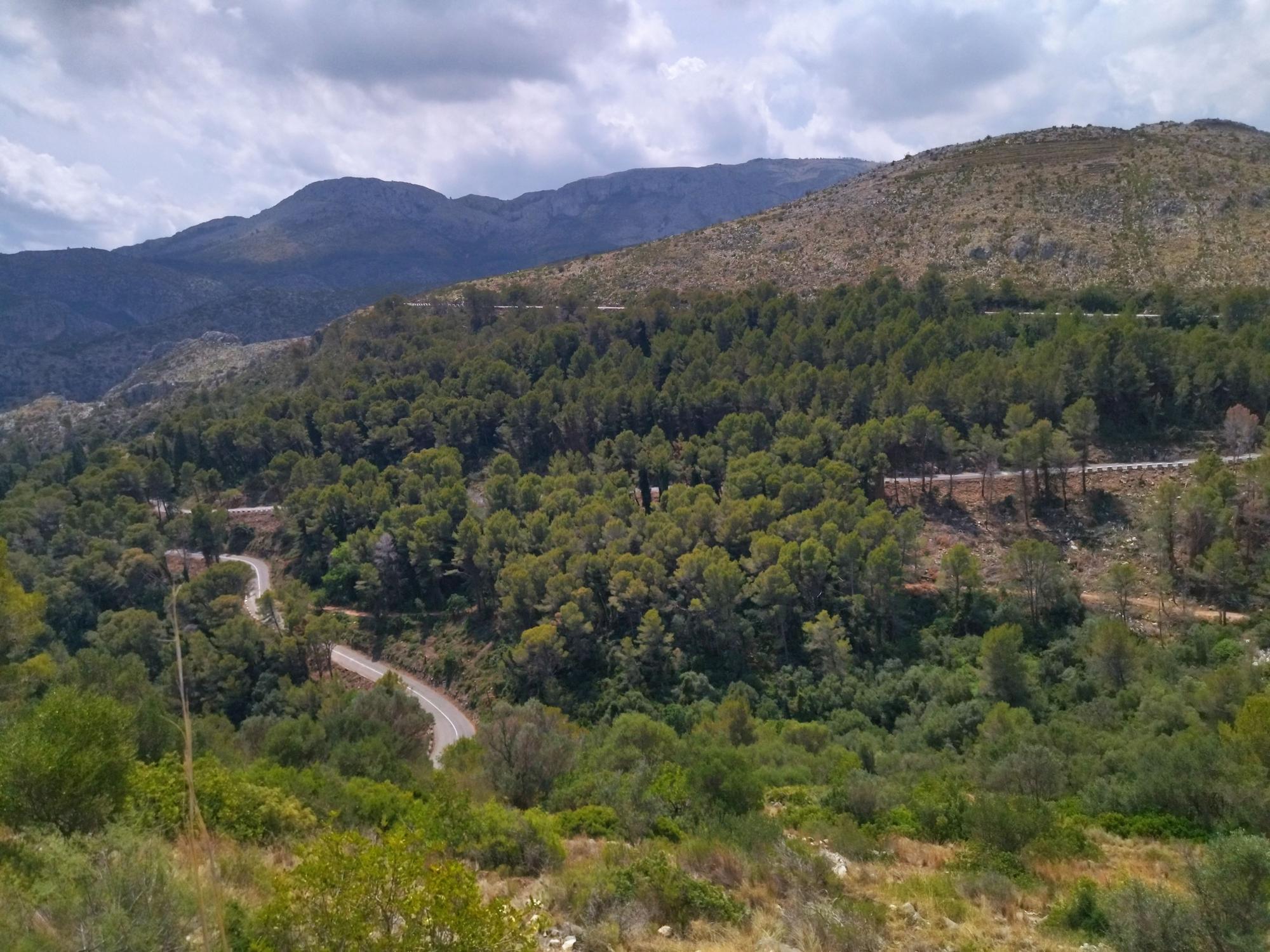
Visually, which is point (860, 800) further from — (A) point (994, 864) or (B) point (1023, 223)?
(B) point (1023, 223)

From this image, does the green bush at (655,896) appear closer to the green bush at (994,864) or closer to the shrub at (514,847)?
the shrub at (514,847)

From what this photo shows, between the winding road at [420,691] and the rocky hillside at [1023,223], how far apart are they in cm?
5930

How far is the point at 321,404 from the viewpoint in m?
74.1

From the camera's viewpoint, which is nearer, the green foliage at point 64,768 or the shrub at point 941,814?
the green foliage at point 64,768

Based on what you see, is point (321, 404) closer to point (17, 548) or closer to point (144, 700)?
point (17, 548)

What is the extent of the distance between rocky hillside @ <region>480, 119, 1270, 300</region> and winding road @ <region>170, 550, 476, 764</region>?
59.3 meters

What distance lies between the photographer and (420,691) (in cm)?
4453

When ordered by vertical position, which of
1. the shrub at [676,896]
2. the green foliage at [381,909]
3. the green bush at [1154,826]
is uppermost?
the green foliage at [381,909]

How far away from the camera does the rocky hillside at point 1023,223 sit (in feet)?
241

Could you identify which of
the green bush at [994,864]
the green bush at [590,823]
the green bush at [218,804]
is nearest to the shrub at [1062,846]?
the green bush at [994,864]

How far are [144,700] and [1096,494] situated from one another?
49617 mm

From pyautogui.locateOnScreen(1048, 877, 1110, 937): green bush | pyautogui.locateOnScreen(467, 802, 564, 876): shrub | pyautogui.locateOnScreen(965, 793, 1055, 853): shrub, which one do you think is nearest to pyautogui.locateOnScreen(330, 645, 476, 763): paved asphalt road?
pyautogui.locateOnScreen(467, 802, 564, 876): shrub

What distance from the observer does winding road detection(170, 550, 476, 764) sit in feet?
127

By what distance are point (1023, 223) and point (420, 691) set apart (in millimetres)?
80574
